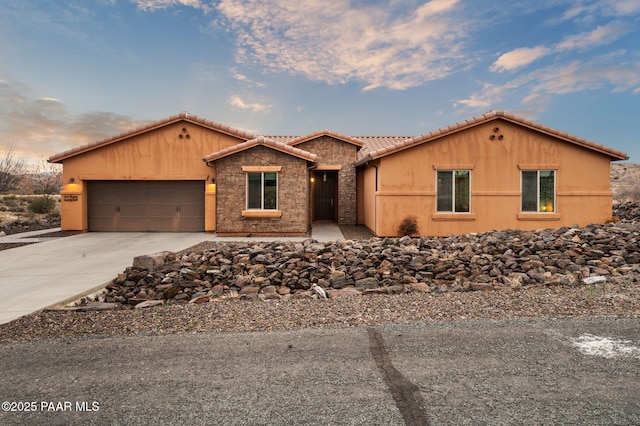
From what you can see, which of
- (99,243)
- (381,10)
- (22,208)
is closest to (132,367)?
(99,243)

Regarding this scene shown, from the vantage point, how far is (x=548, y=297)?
5410 mm

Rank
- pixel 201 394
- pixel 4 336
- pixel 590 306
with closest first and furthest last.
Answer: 1. pixel 201 394
2. pixel 4 336
3. pixel 590 306

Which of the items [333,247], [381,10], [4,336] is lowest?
[4,336]

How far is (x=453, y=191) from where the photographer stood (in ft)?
43.2

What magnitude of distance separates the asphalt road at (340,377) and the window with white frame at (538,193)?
10147 mm

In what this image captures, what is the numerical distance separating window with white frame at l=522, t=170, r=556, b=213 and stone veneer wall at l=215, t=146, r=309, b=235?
8.65m

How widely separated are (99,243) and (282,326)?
1077 cm

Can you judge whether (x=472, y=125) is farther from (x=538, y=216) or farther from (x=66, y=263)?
(x=66, y=263)

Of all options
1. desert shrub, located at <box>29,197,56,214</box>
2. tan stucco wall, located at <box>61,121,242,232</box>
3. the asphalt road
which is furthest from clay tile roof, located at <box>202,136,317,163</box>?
desert shrub, located at <box>29,197,56,214</box>

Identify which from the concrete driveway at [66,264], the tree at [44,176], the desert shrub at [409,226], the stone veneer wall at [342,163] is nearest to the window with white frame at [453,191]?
the desert shrub at [409,226]

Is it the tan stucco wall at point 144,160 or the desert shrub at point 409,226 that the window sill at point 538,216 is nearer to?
the desert shrub at point 409,226


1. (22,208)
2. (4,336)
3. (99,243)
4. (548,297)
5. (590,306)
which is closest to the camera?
(4,336)

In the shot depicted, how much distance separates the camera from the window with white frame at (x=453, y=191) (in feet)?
43.1

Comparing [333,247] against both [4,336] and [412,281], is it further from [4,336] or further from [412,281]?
[4,336]
